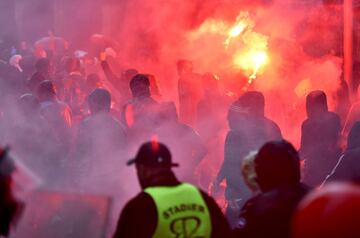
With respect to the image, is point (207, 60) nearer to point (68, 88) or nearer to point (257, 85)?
point (257, 85)

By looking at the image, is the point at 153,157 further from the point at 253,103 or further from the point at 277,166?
the point at 253,103

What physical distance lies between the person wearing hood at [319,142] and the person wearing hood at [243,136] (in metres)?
0.53

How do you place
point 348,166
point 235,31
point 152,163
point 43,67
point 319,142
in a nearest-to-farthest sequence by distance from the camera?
point 152,163 < point 348,166 < point 319,142 < point 43,67 < point 235,31

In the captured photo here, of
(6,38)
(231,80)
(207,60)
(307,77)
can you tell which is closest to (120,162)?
(231,80)

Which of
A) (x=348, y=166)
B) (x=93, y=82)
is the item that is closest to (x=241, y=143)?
(x=348, y=166)

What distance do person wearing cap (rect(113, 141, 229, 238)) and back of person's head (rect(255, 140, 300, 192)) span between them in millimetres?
365

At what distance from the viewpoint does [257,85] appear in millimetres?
11383

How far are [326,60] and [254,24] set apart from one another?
149 cm

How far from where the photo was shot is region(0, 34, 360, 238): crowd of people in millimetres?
4117

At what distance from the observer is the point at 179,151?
7.45m

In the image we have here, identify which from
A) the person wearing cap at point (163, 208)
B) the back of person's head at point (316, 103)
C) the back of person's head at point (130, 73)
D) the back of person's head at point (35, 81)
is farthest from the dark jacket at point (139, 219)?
the back of person's head at point (130, 73)

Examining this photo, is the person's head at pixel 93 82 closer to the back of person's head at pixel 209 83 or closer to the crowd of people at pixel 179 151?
the crowd of people at pixel 179 151

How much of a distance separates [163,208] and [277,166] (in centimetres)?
70

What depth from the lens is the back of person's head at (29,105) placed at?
803cm
